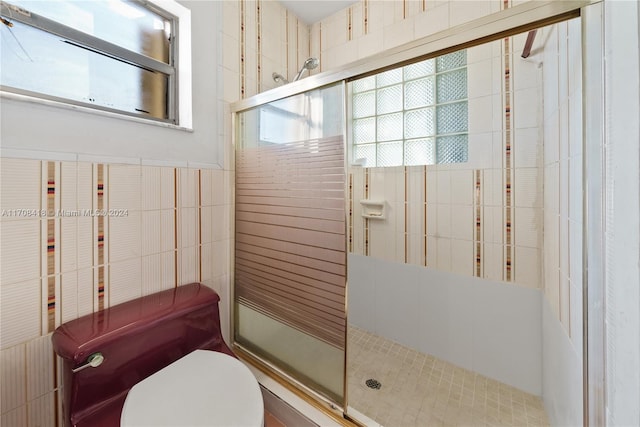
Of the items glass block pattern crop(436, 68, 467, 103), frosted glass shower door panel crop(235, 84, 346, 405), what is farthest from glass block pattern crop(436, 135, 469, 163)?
frosted glass shower door panel crop(235, 84, 346, 405)

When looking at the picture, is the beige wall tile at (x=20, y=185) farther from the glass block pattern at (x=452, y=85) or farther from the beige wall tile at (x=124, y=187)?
the glass block pattern at (x=452, y=85)

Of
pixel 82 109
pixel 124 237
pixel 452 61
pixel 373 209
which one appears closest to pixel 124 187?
pixel 124 237

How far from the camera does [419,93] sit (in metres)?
1.74

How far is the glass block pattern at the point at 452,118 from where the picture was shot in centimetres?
155

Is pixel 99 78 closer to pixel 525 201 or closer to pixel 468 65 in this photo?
pixel 468 65

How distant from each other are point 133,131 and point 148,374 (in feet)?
3.27

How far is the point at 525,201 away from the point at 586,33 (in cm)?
88

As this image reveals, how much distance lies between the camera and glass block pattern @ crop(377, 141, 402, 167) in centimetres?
181

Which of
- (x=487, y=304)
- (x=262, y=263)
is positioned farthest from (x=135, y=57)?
(x=487, y=304)

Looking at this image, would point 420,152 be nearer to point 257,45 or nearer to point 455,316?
point 455,316

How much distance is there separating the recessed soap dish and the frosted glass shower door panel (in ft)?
2.63

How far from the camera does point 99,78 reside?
Answer: 1.11 metres

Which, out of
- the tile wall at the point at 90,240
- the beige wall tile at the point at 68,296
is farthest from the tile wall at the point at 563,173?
the beige wall tile at the point at 68,296

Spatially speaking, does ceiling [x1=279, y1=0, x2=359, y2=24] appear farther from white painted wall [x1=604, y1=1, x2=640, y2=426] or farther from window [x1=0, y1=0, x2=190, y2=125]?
white painted wall [x1=604, y1=1, x2=640, y2=426]
